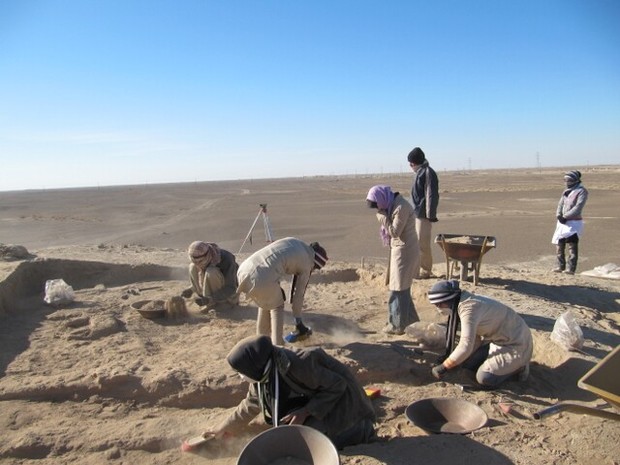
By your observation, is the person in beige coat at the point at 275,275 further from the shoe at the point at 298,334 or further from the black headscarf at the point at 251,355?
the black headscarf at the point at 251,355

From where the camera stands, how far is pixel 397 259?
4.96 metres

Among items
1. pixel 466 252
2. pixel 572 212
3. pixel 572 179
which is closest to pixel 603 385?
pixel 466 252

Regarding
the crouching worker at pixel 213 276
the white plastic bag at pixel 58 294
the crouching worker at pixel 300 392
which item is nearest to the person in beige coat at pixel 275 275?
the crouching worker at pixel 300 392

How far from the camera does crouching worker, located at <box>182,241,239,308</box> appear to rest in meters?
5.75

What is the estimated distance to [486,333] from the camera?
393 cm

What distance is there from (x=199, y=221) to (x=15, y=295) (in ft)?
45.7

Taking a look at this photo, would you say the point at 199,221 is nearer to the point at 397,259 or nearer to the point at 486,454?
the point at 397,259

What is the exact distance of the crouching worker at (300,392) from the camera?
107 inches

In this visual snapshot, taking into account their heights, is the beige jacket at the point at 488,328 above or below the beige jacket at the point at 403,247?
below

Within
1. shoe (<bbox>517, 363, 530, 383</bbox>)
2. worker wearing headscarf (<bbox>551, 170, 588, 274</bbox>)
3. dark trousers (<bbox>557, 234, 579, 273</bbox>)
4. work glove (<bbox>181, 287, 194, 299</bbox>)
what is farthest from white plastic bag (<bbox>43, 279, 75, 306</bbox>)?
dark trousers (<bbox>557, 234, 579, 273</bbox>)

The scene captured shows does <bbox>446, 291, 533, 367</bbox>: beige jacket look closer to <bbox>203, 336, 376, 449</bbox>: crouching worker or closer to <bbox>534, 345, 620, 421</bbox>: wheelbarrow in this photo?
<bbox>534, 345, 620, 421</bbox>: wheelbarrow

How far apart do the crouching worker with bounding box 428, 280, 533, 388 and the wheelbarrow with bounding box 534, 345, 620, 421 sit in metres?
0.92

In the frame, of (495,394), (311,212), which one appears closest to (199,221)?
(311,212)

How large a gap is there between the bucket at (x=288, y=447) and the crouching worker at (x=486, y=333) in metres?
1.56
